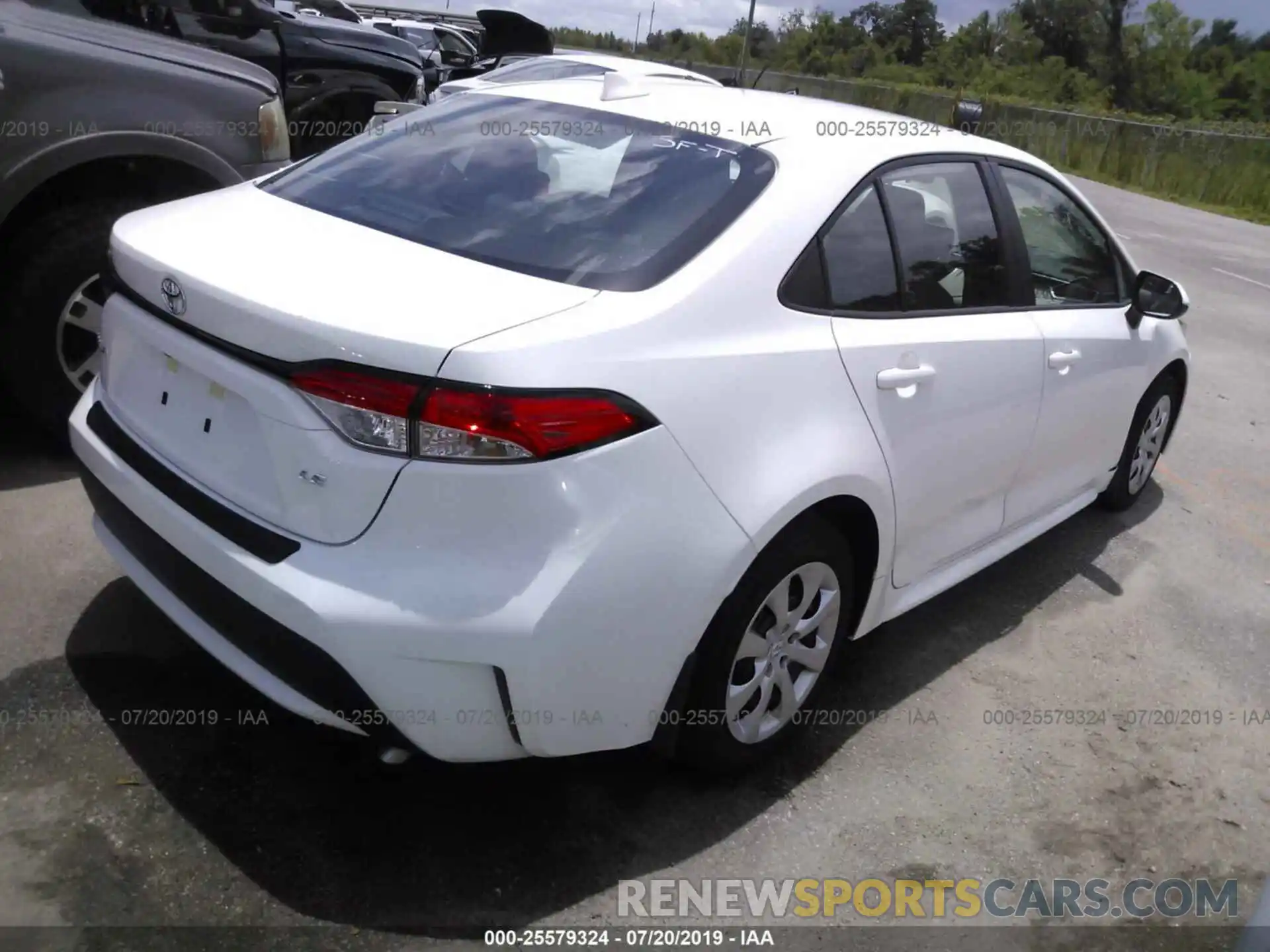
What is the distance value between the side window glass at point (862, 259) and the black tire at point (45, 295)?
9.25 ft

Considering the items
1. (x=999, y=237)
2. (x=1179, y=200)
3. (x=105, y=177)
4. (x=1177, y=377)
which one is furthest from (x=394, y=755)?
(x=1179, y=200)

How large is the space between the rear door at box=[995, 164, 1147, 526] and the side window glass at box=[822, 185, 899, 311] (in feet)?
2.72

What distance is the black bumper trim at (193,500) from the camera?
2.36 metres

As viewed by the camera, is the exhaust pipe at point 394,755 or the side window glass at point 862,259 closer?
the exhaust pipe at point 394,755

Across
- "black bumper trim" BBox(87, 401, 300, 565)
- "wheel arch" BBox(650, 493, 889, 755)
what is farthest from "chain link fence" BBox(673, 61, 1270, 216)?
"black bumper trim" BBox(87, 401, 300, 565)

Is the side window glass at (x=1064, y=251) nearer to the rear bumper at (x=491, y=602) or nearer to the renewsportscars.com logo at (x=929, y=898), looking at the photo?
the renewsportscars.com logo at (x=929, y=898)

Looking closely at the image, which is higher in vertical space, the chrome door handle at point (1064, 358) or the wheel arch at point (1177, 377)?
the chrome door handle at point (1064, 358)

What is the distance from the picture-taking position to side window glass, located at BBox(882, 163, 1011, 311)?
128 inches

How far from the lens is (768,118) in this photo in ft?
10.7

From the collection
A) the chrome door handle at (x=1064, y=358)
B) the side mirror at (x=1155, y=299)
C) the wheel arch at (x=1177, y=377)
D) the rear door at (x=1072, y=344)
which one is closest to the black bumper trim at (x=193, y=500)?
the rear door at (x=1072, y=344)

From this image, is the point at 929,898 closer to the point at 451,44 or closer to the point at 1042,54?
the point at 451,44

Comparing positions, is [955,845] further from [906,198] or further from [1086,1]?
[1086,1]

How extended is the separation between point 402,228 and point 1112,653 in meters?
2.95

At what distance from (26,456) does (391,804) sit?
264 centimetres
